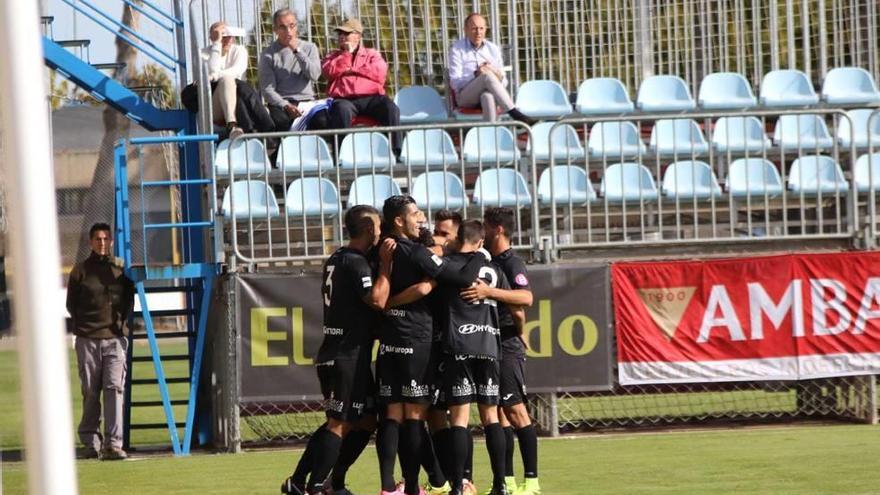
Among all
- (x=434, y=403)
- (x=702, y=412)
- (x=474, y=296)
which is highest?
(x=474, y=296)

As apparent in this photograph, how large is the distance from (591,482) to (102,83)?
715 centimetres

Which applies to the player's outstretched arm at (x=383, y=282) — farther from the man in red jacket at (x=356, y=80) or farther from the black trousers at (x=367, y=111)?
the man in red jacket at (x=356, y=80)

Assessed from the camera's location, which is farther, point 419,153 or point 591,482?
point 419,153

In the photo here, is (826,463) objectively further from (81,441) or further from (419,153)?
(81,441)

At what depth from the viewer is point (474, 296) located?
31.4 feet

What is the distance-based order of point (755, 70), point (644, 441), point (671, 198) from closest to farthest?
point (644, 441) → point (671, 198) → point (755, 70)

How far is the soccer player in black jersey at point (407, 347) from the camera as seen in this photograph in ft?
30.8

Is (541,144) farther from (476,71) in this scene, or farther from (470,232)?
(470,232)

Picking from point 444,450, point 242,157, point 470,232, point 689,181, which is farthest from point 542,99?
point 444,450

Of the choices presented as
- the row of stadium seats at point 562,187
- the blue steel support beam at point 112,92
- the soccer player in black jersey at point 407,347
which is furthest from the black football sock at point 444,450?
the blue steel support beam at point 112,92

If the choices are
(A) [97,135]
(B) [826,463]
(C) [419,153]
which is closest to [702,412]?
(C) [419,153]

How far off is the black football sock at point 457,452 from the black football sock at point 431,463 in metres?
0.54

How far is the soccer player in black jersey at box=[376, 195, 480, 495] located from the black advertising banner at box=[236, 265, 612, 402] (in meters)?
4.30

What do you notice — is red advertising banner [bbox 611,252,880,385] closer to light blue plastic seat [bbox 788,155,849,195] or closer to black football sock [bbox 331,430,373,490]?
light blue plastic seat [bbox 788,155,849,195]
